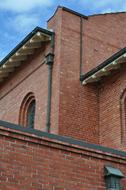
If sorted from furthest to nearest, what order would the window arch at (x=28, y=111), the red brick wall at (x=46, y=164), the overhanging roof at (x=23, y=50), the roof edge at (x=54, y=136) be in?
the window arch at (x=28, y=111)
the overhanging roof at (x=23, y=50)
the roof edge at (x=54, y=136)
the red brick wall at (x=46, y=164)

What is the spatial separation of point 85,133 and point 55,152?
6.83 metres

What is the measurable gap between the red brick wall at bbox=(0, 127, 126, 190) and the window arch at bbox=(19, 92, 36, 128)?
9.14 meters

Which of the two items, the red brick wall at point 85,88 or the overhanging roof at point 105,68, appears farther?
the red brick wall at point 85,88

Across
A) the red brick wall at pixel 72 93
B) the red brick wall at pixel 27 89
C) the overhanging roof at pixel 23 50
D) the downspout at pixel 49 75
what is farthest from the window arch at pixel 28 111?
the red brick wall at pixel 72 93

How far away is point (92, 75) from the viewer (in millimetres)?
15516

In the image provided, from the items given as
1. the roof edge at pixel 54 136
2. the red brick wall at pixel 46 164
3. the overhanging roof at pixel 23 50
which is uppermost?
the overhanging roof at pixel 23 50

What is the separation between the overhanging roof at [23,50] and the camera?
54.3ft

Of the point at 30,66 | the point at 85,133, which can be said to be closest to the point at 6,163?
the point at 85,133

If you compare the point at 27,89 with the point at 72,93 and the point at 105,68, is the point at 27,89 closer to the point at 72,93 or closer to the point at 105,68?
the point at 72,93

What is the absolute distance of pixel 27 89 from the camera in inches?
706

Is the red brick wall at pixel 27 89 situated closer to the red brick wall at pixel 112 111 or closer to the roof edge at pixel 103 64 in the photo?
the roof edge at pixel 103 64

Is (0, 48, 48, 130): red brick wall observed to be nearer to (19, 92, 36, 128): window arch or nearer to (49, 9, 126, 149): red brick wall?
(19, 92, 36, 128): window arch

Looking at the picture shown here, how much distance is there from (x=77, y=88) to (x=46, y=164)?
7.83 m

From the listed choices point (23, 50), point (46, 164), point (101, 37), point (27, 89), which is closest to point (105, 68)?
point (101, 37)
